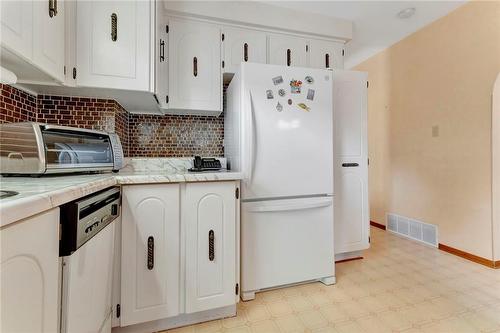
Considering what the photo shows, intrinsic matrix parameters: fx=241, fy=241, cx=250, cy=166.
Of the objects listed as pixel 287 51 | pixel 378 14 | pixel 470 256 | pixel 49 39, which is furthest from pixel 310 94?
pixel 470 256

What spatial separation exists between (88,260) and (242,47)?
2044mm

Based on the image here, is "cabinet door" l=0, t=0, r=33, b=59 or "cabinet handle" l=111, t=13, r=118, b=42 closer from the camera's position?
"cabinet door" l=0, t=0, r=33, b=59

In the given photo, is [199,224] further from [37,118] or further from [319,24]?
[319,24]

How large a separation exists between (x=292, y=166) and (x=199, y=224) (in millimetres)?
800

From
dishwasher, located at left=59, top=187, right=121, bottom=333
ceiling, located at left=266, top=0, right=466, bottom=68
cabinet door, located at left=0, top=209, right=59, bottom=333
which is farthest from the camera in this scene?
ceiling, located at left=266, top=0, right=466, bottom=68

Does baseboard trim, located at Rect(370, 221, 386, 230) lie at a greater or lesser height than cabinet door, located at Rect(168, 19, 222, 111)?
lesser

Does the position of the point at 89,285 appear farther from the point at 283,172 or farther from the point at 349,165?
the point at 349,165

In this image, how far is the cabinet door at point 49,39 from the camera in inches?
44.4

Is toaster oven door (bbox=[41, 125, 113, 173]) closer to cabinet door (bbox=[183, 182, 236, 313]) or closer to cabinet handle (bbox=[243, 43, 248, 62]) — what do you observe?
cabinet door (bbox=[183, 182, 236, 313])

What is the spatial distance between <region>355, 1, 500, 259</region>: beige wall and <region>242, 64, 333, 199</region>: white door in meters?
1.64

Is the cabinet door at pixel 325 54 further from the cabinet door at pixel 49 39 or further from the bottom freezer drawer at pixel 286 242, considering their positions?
the cabinet door at pixel 49 39

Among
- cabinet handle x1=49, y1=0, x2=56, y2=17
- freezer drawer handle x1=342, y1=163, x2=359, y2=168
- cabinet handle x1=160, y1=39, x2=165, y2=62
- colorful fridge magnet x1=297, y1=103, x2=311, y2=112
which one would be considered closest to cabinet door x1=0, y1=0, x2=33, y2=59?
cabinet handle x1=49, y1=0, x2=56, y2=17

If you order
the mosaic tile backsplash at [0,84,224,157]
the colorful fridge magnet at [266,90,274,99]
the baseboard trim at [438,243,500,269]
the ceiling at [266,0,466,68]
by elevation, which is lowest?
the baseboard trim at [438,243,500,269]

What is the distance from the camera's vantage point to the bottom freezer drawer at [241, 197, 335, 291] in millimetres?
1730
